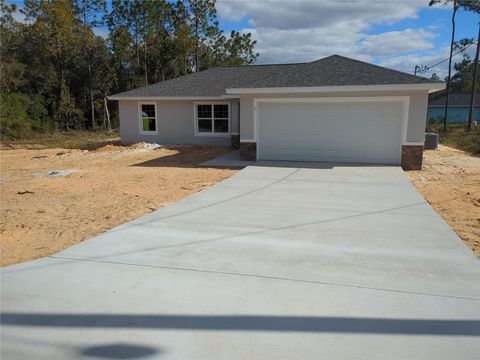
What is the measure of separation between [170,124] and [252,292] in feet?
59.3

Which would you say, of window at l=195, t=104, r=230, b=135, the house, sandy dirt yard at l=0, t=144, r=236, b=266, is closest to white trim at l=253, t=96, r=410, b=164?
sandy dirt yard at l=0, t=144, r=236, b=266

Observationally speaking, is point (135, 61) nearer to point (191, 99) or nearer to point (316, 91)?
point (191, 99)

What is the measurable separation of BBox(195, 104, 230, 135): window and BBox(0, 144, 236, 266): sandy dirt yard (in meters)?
2.53

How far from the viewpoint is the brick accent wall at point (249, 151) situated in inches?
575

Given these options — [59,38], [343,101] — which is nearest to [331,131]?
[343,101]

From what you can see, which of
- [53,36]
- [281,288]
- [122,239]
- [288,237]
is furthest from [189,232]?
[53,36]

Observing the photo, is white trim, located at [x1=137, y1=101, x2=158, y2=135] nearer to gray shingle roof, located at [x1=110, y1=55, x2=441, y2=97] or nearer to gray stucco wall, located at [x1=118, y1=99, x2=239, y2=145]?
gray stucco wall, located at [x1=118, y1=99, x2=239, y2=145]

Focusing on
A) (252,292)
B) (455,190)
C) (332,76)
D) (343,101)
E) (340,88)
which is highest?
(332,76)

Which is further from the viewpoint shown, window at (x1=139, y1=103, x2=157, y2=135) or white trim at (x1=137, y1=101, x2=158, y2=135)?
window at (x1=139, y1=103, x2=157, y2=135)

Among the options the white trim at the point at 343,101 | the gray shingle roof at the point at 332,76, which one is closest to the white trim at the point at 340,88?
the gray shingle roof at the point at 332,76

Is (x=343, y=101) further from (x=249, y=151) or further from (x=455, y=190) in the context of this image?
(x=455, y=190)

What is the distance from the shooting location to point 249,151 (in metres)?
14.7

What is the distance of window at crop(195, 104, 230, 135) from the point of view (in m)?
20.3

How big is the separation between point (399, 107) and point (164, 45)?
31.7m
